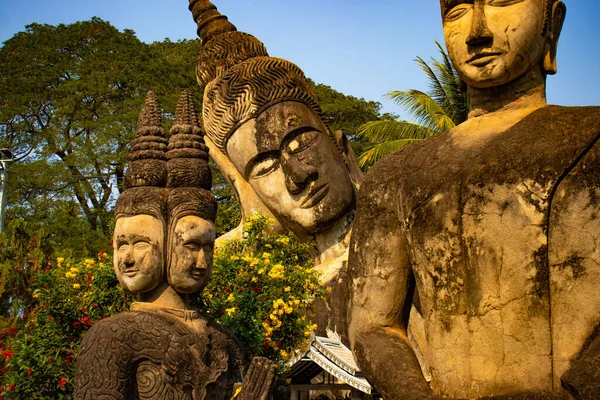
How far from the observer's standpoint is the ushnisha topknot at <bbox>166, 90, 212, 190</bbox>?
6.74m

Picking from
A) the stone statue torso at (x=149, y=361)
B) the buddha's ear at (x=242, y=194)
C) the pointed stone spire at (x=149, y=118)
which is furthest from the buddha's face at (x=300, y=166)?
the stone statue torso at (x=149, y=361)

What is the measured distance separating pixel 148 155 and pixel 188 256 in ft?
2.83

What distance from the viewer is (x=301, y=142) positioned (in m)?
14.0

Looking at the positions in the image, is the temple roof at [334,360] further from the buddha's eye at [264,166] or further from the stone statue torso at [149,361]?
the stone statue torso at [149,361]

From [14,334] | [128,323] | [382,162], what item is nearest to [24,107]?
[14,334]

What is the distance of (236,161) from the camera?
14.9 m

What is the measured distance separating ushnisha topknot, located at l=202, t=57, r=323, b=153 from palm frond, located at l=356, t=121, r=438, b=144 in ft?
20.0

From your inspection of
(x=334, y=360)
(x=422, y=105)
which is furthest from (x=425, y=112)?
(x=334, y=360)

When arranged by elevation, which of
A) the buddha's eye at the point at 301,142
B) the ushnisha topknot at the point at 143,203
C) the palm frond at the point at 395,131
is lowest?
the ushnisha topknot at the point at 143,203

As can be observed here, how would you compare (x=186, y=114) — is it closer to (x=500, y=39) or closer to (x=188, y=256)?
(x=188, y=256)

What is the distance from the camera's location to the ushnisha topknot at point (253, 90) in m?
14.1

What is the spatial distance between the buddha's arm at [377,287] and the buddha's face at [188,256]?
2434 mm

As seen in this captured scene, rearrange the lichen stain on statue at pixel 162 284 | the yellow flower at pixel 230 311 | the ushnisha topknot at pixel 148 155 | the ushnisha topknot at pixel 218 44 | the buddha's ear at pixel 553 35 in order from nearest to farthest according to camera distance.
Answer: the buddha's ear at pixel 553 35
the lichen stain on statue at pixel 162 284
the ushnisha topknot at pixel 148 155
the yellow flower at pixel 230 311
the ushnisha topknot at pixel 218 44

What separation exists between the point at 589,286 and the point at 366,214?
1072 mm
